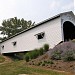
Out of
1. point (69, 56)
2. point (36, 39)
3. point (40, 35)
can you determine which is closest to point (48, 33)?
point (40, 35)

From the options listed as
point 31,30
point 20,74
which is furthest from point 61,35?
point 20,74

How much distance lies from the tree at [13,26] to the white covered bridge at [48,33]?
29.3 m

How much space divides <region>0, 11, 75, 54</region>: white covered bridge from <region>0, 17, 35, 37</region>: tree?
29266 millimetres

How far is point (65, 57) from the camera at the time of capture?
17.1 meters

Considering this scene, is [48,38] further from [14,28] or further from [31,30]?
[14,28]

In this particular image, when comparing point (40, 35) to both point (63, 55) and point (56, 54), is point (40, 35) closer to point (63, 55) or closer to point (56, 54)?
point (56, 54)

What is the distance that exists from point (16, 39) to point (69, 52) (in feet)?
71.0

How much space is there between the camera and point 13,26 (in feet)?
226

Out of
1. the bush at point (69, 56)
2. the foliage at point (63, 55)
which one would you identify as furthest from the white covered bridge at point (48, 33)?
the bush at point (69, 56)

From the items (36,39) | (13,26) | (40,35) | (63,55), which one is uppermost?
(13,26)

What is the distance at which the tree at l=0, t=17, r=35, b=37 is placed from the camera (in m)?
67.3

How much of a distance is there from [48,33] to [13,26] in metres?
42.5

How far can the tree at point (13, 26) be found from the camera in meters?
67.3

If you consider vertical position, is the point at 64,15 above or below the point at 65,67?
above
